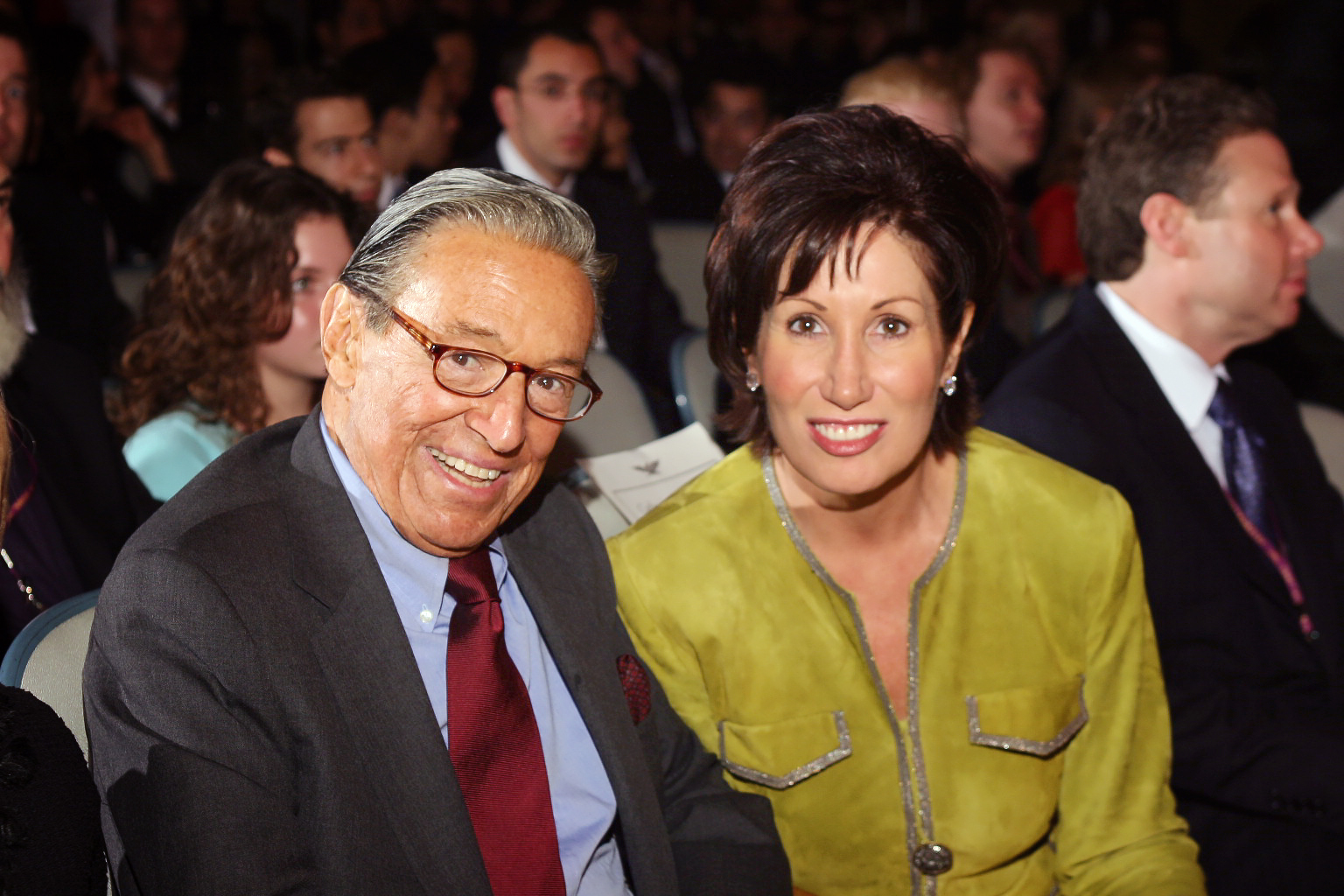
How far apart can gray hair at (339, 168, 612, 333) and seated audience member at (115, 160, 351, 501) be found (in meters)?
1.15

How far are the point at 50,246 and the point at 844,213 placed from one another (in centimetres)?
289

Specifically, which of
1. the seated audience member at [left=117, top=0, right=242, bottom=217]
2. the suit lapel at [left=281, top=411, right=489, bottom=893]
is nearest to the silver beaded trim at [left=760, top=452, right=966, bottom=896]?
the suit lapel at [left=281, top=411, right=489, bottom=893]

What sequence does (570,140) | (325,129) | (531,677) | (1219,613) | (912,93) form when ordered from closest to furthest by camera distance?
(531,677) < (1219,613) < (912,93) < (325,129) < (570,140)

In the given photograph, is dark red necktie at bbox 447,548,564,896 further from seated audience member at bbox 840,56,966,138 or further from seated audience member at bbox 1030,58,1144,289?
seated audience member at bbox 1030,58,1144,289

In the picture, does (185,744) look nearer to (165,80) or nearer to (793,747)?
(793,747)

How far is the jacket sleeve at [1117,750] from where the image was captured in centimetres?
187

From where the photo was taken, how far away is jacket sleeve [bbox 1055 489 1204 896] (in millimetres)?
1872

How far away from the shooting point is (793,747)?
1847 mm

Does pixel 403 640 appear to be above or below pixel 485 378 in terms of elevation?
below

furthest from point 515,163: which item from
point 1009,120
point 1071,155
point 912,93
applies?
point 1071,155

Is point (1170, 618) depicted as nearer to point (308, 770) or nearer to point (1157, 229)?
point (1157, 229)

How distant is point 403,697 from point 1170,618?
1458 mm

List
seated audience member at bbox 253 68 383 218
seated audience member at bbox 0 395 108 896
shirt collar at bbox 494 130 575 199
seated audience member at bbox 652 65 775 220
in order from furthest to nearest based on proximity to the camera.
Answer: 1. seated audience member at bbox 652 65 775 220
2. shirt collar at bbox 494 130 575 199
3. seated audience member at bbox 253 68 383 218
4. seated audience member at bbox 0 395 108 896

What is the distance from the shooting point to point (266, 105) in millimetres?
4219
